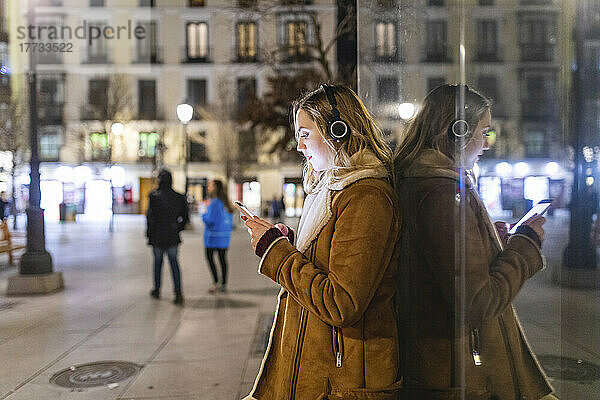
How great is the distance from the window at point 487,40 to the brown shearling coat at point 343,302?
1.87ft

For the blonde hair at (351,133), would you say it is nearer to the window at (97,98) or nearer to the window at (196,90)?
the window at (97,98)

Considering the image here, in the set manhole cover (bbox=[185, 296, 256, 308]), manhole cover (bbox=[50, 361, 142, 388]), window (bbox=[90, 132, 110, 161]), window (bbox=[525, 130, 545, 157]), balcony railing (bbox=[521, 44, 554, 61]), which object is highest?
window (bbox=[90, 132, 110, 161])

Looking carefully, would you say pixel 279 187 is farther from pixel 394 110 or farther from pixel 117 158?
pixel 394 110

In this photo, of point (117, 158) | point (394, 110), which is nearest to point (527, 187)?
point (394, 110)

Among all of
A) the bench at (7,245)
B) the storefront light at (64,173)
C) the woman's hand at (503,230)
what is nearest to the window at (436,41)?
the woman's hand at (503,230)

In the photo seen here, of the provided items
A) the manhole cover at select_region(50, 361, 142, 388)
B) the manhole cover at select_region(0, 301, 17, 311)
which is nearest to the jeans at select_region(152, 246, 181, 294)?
the manhole cover at select_region(0, 301, 17, 311)

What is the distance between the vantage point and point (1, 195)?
14.4 metres

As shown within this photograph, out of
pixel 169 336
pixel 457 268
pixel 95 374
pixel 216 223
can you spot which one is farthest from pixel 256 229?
pixel 216 223

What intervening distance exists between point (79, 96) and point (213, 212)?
64.9ft

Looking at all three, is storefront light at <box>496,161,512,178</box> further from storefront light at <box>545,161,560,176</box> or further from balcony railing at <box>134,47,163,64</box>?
balcony railing at <box>134,47,163,64</box>

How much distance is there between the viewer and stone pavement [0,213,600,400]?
164 centimetres

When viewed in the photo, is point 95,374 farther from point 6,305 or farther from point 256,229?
point 256,229

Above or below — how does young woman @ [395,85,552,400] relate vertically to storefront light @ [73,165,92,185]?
below

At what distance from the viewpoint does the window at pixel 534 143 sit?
161 cm
